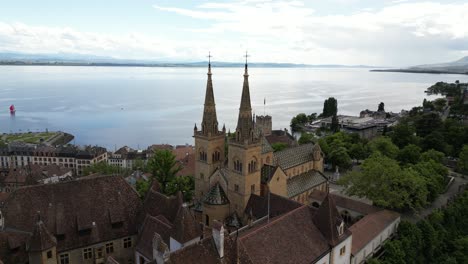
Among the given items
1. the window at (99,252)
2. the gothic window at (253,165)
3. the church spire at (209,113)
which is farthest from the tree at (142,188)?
the gothic window at (253,165)

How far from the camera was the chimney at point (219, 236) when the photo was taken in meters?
24.8

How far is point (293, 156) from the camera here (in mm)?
55469

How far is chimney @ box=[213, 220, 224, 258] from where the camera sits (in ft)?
81.2

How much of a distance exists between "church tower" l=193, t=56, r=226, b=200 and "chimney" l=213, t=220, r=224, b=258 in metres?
20.5

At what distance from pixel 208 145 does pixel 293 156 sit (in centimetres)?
1655

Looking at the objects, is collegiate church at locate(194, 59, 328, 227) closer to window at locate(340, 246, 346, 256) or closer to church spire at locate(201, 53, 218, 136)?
church spire at locate(201, 53, 218, 136)

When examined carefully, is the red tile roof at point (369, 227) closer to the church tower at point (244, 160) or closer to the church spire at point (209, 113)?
the church tower at point (244, 160)

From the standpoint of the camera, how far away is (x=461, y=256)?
4266cm

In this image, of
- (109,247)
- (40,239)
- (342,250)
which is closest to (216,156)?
(109,247)

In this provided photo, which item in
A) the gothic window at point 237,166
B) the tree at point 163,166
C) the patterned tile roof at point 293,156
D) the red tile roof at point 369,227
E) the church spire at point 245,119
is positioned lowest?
the red tile roof at point 369,227

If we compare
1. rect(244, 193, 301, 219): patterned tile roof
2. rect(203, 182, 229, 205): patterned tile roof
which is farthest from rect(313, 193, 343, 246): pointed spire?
rect(203, 182, 229, 205): patterned tile roof

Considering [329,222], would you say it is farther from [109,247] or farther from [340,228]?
[109,247]

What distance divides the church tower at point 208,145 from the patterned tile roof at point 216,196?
9.55 ft

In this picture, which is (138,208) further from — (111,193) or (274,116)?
(274,116)
